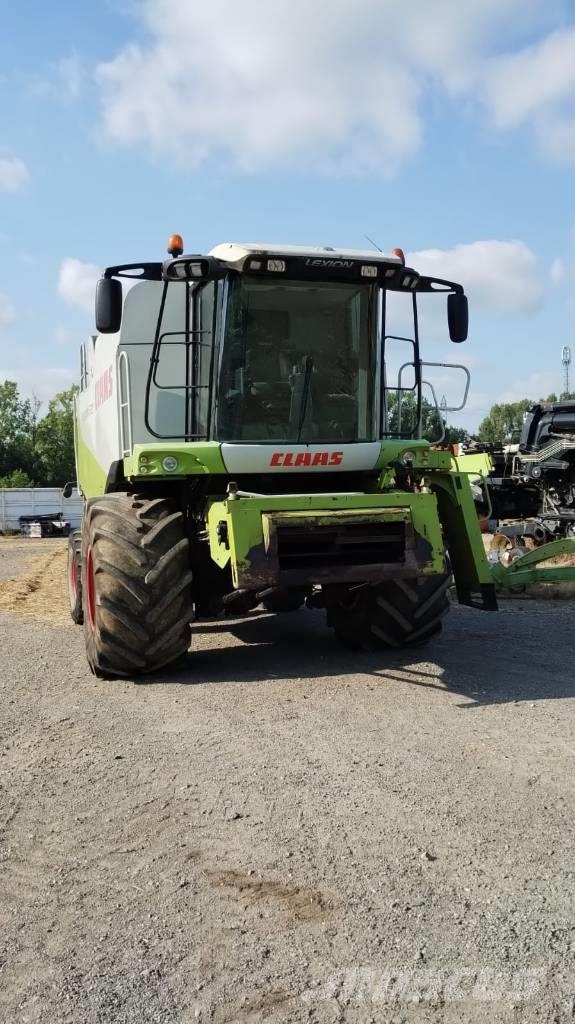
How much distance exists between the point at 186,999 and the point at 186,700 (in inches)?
136

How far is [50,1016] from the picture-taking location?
252cm

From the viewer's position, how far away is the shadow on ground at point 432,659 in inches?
250

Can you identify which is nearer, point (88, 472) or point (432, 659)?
point (432, 659)

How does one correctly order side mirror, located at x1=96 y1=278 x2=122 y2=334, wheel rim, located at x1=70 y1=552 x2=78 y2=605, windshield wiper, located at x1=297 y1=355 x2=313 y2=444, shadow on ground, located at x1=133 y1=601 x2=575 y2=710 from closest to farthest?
shadow on ground, located at x1=133 y1=601 x2=575 y2=710
side mirror, located at x1=96 y1=278 x2=122 y2=334
windshield wiper, located at x1=297 y1=355 x2=313 y2=444
wheel rim, located at x1=70 y1=552 x2=78 y2=605

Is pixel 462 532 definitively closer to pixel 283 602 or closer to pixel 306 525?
pixel 306 525

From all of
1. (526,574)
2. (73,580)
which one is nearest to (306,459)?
(526,574)

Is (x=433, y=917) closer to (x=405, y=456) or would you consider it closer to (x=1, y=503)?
(x=405, y=456)

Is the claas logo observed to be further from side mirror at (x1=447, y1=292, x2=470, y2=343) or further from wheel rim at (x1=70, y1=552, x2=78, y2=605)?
wheel rim at (x1=70, y1=552, x2=78, y2=605)

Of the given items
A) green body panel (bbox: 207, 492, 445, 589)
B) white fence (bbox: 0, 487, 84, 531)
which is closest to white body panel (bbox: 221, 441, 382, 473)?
green body panel (bbox: 207, 492, 445, 589)

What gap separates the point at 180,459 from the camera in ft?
21.8

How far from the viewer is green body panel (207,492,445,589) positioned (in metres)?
6.18

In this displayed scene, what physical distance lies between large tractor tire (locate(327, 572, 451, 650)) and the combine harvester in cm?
1

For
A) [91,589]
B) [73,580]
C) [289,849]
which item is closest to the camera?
[289,849]

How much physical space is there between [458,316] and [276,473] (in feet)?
6.51
